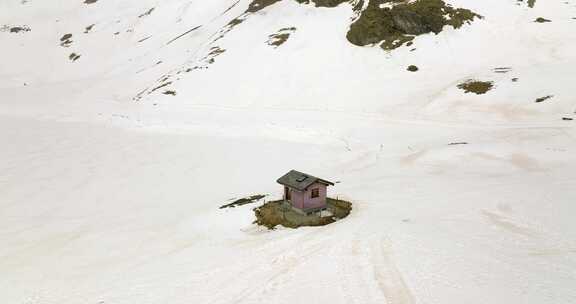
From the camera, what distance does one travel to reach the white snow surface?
60.0ft

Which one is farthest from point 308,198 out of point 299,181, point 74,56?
point 74,56

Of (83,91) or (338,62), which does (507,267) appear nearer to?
(338,62)

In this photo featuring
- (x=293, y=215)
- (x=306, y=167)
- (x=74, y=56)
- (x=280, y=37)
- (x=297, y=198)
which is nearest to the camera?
(x=293, y=215)

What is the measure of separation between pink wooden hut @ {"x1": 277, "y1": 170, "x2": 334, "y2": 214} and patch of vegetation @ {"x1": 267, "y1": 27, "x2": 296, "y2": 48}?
48.0 meters

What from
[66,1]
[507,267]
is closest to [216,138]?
[507,267]

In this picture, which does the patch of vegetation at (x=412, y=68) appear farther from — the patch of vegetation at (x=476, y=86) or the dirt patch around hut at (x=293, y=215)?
the dirt patch around hut at (x=293, y=215)

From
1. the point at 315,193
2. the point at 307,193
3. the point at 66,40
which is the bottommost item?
the point at 66,40

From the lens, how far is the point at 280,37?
7288 centimetres

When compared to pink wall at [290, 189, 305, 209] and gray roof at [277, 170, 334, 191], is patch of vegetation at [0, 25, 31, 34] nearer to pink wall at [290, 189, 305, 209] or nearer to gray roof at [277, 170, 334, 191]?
gray roof at [277, 170, 334, 191]

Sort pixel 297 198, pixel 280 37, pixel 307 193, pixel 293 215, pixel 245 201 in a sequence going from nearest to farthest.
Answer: pixel 307 193 < pixel 293 215 < pixel 297 198 < pixel 245 201 < pixel 280 37

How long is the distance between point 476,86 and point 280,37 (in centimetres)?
3453

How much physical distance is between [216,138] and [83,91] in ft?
142

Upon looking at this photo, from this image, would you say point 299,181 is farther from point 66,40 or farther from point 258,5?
point 66,40

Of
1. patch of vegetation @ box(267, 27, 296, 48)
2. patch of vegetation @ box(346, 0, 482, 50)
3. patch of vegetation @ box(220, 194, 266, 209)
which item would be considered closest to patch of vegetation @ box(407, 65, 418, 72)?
patch of vegetation @ box(346, 0, 482, 50)
